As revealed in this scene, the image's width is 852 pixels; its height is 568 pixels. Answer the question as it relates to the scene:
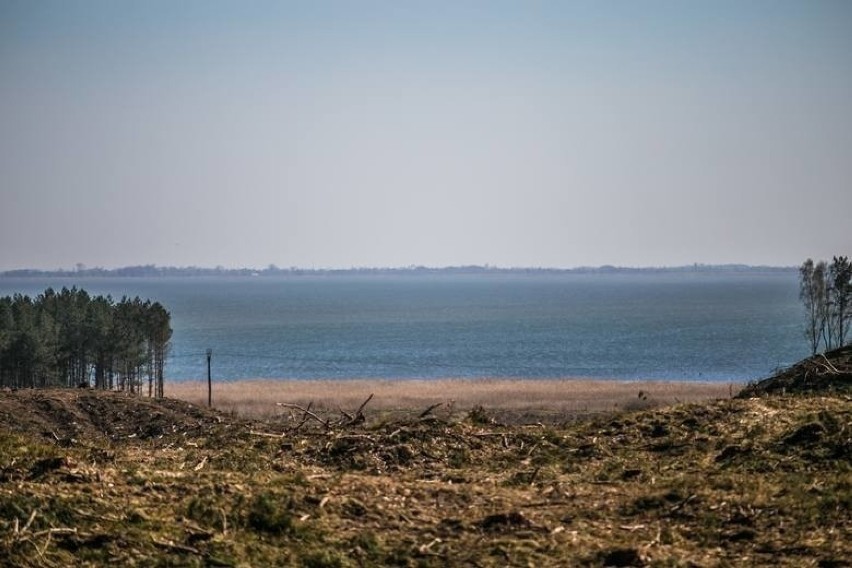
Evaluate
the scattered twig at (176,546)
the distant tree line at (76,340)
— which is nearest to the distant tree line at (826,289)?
the distant tree line at (76,340)

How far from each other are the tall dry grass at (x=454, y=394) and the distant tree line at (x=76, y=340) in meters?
4.76

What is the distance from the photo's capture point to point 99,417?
74.5ft

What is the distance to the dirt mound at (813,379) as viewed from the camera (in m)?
17.2

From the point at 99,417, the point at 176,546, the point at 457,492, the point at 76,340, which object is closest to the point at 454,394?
the point at 76,340

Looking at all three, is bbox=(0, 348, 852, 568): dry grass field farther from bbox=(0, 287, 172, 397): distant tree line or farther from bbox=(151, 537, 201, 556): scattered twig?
bbox=(0, 287, 172, 397): distant tree line

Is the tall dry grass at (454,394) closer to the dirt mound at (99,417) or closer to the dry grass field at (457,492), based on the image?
the dirt mound at (99,417)

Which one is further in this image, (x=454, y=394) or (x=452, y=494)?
(x=454, y=394)

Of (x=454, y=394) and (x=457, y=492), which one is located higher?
(x=457, y=492)

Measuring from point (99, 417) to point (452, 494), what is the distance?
1362cm

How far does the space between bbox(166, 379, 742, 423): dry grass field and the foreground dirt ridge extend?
4763cm

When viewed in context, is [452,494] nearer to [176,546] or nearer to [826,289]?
[176,546]

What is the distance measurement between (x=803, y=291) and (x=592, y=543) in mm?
100909

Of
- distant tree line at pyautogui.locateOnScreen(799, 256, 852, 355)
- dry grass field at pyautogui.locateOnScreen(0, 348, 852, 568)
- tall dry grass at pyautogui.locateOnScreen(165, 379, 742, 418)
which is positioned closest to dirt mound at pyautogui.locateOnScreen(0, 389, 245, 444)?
dry grass field at pyautogui.locateOnScreen(0, 348, 852, 568)

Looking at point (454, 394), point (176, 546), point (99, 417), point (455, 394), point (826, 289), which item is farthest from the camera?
point (826, 289)
